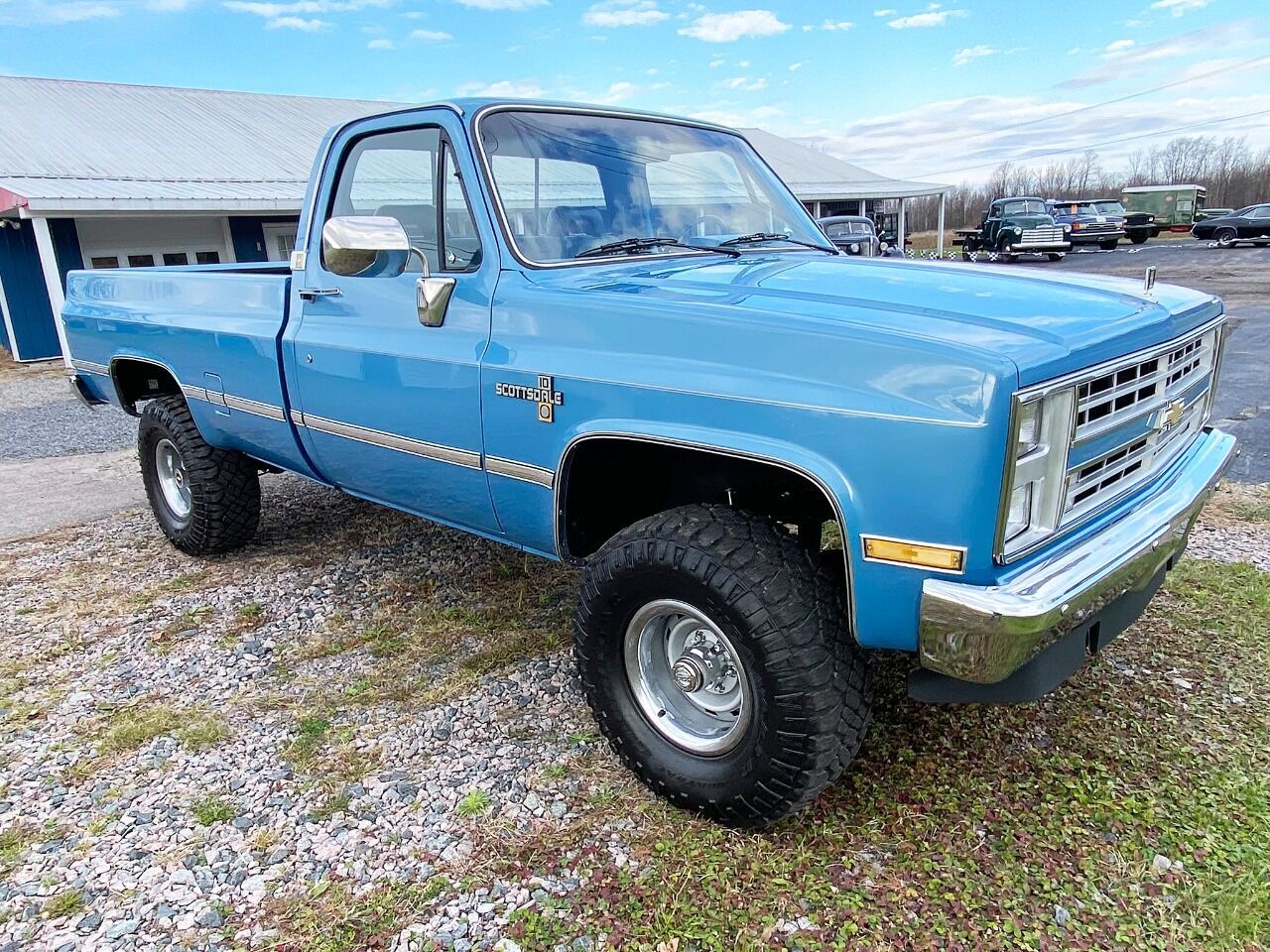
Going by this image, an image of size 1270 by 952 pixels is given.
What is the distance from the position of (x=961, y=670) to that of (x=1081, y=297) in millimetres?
1195

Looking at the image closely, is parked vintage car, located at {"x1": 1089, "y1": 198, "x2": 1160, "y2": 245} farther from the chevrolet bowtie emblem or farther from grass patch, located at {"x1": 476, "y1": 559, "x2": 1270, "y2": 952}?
grass patch, located at {"x1": 476, "y1": 559, "x2": 1270, "y2": 952}

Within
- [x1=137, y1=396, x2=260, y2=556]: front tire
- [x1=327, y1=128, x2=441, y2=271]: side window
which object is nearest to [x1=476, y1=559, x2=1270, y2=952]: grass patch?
[x1=327, y1=128, x2=441, y2=271]: side window

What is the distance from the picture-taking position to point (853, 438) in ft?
6.84

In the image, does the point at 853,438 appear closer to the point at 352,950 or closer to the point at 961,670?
the point at 961,670

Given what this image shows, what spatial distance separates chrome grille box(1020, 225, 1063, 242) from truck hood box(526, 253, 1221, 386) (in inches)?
1043

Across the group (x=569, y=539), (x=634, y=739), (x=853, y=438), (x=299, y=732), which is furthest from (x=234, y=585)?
(x=853, y=438)

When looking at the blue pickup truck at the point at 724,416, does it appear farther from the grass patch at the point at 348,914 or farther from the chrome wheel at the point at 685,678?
the grass patch at the point at 348,914

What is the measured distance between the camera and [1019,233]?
26797 millimetres

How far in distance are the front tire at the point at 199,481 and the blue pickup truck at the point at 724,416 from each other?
3.01 feet

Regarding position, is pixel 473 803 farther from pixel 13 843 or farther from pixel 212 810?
pixel 13 843

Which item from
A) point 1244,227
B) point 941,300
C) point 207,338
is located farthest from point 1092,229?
point 941,300

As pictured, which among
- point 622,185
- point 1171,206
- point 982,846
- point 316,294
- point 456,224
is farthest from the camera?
point 1171,206

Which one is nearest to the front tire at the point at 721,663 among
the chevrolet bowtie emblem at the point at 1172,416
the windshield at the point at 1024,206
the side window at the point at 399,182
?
the chevrolet bowtie emblem at the point at 1172,416

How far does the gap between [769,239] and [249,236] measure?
15.0 m
